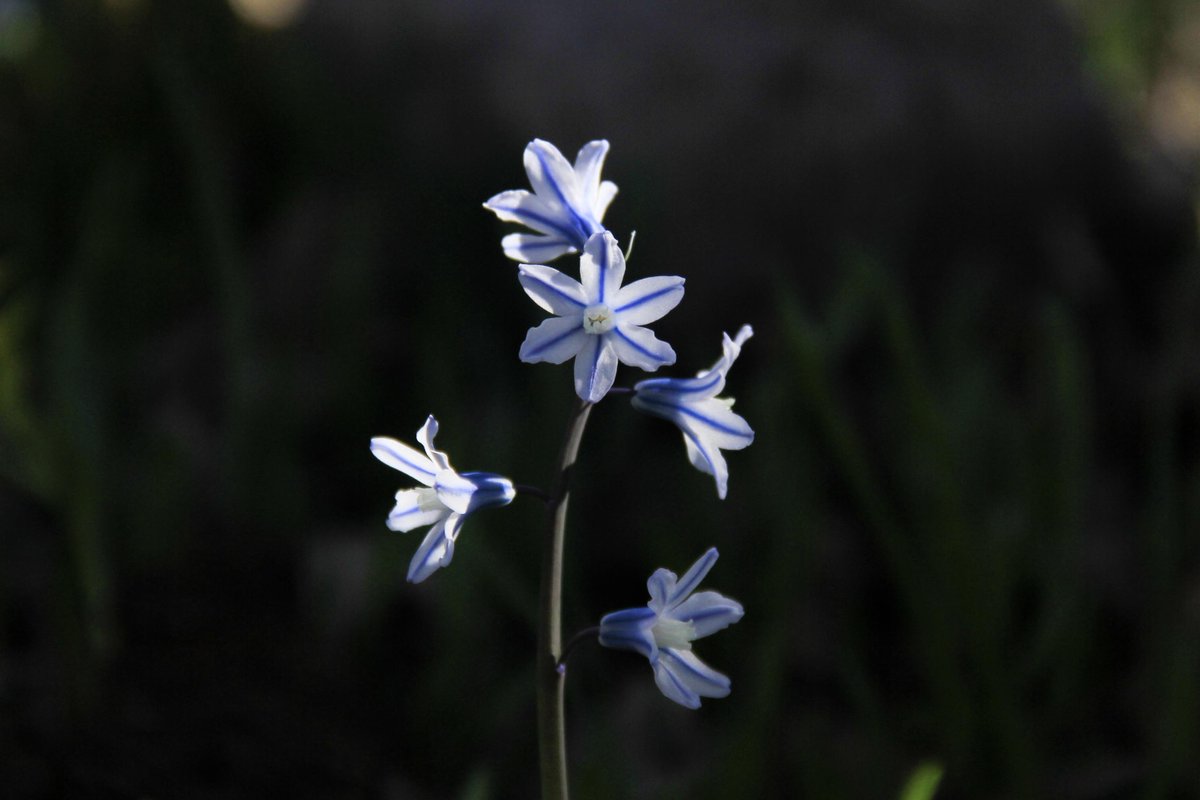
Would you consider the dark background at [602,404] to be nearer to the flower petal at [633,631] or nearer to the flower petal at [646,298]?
the flower petal at [633,631]

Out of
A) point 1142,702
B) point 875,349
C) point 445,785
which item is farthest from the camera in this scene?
point 875,349

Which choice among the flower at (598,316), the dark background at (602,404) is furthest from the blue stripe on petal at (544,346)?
the dark background at (602,404)

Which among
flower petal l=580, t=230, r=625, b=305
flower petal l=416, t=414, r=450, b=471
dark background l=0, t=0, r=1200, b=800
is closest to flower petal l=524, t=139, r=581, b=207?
flower petal l=580, t=230, r=625, b=305

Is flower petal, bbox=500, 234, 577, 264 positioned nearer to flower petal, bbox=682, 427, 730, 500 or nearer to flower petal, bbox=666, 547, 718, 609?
flower petal, bbox=682, 427, 730, 500

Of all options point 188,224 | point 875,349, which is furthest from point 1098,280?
point 188,224

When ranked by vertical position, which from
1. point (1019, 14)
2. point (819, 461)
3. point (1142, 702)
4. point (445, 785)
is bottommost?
point (445, 785)

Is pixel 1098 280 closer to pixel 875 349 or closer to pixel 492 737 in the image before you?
pixel 875 349

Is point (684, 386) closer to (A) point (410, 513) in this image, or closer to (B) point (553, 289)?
(B) point (553, 289)

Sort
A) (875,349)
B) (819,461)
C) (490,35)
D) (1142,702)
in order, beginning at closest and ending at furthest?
(1142,702) → (819,461) → (875,349) → (490,35)
